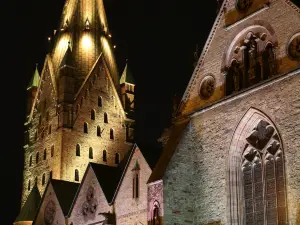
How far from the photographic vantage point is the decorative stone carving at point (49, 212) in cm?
4403

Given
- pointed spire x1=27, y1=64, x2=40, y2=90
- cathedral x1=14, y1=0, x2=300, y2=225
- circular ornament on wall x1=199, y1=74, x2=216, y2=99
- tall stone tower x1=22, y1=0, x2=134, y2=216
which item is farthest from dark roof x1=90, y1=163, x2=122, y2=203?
pointed spire x1=27, y1=64, x2=40, y2=90

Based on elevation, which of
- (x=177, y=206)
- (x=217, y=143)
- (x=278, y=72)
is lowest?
(x=177, y=206)

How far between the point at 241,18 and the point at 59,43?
112ft

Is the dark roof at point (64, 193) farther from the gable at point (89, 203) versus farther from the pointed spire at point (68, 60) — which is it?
the pointed spire at point (68, 60)

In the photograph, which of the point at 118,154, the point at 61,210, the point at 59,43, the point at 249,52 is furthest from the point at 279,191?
the point at 59,43

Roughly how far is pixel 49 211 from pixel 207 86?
1902cm

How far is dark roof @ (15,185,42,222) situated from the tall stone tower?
2394 mm

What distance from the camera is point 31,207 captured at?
168 feet

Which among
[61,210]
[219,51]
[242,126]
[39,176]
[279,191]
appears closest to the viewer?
[279,191]

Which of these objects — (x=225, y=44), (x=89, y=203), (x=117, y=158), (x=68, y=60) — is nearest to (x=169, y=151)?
(x=225, y=44)

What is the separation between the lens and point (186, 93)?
3136cm

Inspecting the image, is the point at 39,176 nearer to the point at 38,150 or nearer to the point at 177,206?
the point at 38,150

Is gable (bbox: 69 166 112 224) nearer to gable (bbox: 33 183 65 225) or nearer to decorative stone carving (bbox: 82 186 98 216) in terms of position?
decorative stone carving (bbox: 82 186 98 216)

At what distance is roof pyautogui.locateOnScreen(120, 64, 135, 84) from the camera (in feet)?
205
